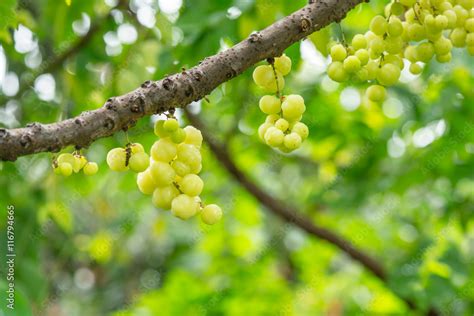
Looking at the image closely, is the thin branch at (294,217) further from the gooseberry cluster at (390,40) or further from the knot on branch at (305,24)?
the knot on branch at (305,24)

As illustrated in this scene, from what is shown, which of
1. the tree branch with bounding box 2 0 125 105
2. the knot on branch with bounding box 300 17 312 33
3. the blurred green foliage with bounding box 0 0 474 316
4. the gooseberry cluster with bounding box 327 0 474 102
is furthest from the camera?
the tree branch with bounding box 2 0 125 105

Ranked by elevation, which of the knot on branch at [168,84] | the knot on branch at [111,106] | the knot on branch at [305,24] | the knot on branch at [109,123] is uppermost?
the knot on branch at [111,106]

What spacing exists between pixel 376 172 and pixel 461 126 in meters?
0.43

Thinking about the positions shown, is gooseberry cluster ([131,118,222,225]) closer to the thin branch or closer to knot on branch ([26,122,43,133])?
knot on branch ([26,122,43,133])

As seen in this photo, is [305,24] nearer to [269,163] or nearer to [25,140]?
[25,140]

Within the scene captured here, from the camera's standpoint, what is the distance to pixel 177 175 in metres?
0.83

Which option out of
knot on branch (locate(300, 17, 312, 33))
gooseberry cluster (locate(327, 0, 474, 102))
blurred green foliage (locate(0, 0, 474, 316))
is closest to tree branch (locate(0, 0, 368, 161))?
knot on branch (locate(300, 17, 312, 33))

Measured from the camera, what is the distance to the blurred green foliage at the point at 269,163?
172cm

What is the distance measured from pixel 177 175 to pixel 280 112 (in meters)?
0.16

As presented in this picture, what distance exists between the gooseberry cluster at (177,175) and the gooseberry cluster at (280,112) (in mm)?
97

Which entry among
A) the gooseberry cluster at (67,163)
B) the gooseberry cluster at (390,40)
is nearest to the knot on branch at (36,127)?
the gooseberry cluster at (67,163)

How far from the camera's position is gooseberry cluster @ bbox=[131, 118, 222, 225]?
0.80 m

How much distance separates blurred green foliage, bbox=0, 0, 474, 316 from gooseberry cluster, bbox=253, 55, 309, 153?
47cm

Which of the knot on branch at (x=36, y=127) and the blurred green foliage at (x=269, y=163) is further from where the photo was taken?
the blurred green foliage at (x=269, y=163)
